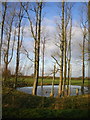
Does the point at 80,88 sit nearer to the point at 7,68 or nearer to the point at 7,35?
the point at 7,68

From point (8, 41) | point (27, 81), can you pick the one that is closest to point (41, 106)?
point (27, 81)

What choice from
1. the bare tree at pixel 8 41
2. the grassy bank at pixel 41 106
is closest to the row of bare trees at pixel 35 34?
the bare tree at pixel 8 41

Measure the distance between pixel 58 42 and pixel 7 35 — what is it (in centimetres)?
100

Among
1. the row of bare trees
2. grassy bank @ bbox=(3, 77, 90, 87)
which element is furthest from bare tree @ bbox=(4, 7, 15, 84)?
grassy bank @ bbox=(3, 77, 90, 87)

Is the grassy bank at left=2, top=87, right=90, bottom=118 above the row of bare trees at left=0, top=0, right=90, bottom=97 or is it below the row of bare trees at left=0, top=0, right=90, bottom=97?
below

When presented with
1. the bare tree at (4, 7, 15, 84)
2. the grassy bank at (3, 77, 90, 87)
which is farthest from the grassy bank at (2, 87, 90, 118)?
the bare tree at (4, 7, 15, 84)

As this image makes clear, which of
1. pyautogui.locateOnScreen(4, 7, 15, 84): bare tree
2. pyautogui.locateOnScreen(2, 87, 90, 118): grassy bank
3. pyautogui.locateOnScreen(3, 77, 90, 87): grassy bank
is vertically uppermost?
pyautogui.locateOnScreen(4, 7, 15, 84): bare tree

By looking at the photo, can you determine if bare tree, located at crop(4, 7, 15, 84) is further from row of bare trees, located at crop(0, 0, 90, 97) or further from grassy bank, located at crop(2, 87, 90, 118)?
grassy bank, located at crop(2, 87, 90, 118)

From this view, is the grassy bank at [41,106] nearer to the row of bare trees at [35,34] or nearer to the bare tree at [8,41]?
the row of bare trees at [35,34]

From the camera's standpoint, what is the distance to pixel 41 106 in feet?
8.38

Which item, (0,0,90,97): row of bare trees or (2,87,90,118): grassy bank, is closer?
(2,87,90,118): grassy bank

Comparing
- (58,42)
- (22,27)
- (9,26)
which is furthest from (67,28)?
(9,26)

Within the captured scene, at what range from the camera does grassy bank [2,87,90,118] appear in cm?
242

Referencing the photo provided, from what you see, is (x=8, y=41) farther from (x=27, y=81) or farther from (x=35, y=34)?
(x=27, y=81)
